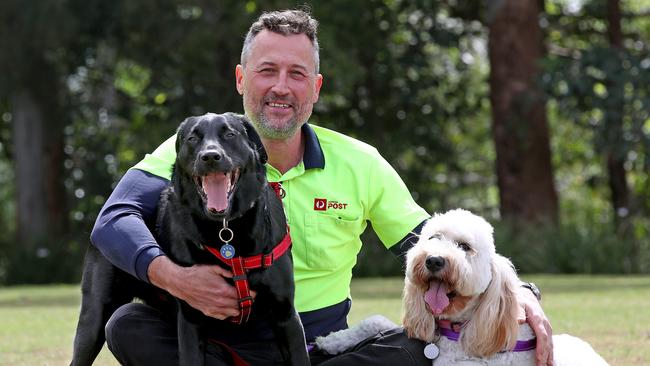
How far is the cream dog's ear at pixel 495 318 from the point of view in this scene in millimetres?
4281

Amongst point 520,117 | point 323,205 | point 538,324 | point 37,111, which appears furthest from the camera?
point 37,111

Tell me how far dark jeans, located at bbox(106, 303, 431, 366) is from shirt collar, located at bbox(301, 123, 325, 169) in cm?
78

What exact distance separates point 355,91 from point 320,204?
15.3 m

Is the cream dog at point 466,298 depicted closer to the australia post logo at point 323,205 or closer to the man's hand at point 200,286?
the australia post logo at point 323,205

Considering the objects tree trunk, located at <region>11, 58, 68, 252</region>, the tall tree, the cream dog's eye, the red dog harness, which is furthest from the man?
tree trunk, located at <region>11, 58, 68, 252</region>

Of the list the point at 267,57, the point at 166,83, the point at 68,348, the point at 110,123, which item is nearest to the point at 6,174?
the point at 110,123

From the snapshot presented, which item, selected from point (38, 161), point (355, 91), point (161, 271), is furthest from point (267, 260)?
point (355, 91)

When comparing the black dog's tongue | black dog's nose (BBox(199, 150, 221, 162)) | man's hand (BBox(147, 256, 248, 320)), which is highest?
black dog's nose (BBox(199, 150, 221, 162))

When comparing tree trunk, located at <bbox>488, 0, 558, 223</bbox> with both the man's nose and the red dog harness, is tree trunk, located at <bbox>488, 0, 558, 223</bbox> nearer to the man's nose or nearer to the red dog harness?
the man's nose

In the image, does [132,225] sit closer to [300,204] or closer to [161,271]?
[161,271]

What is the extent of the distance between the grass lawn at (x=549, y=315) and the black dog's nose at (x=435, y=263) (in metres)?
1.97

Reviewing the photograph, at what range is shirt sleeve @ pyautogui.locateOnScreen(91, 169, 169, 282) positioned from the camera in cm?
423

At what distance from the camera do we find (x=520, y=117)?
16.6m

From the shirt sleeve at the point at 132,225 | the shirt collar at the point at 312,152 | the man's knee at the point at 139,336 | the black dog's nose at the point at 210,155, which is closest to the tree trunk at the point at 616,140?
the shirt collar at the point at 312,152
